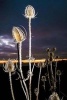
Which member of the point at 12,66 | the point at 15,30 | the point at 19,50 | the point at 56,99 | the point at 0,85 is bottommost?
the point at 0,85

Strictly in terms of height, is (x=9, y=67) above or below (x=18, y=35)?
below

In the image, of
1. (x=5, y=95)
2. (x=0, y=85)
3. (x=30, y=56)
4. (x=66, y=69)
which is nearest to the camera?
(x=30, y=56)

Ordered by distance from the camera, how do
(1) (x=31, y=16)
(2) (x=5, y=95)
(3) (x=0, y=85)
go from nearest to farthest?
(1) (x=31, y=16)
(2) (x=5, y=95)
(3) (x=0, y=85)

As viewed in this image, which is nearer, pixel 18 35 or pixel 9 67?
pixel 18 35

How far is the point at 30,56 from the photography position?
1.93 meters

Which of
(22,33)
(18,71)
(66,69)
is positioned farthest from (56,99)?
(66,69)

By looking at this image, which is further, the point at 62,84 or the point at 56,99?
the point at 62,84

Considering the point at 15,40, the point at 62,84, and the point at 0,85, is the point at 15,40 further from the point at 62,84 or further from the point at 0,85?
the point at 0,85

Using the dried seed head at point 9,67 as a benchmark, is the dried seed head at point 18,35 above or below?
above

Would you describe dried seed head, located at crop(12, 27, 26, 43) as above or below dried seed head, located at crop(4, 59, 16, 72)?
above

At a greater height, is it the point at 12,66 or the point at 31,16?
the point at 31,16

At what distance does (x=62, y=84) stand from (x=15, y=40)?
9085 mm

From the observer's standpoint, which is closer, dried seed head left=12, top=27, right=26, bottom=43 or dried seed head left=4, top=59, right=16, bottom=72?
dried seed head left=12, top=27, right=26, bottom=43

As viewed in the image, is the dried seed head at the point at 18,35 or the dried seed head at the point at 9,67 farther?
the dried seed head at the point at 9,67
